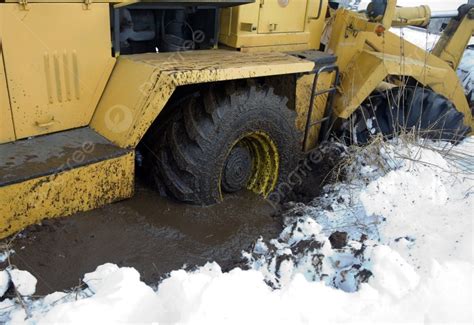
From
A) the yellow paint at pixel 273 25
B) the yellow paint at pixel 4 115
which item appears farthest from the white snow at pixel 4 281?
the yellow paint at pixel 273 25

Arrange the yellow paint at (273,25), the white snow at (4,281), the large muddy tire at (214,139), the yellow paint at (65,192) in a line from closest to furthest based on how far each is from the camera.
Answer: the white snow at (4,281) → the yellow paint at (65,192) → the large muddy tire at (214,139) → the yellow paint at (273,25)

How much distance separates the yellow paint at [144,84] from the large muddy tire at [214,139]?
0.72 ft

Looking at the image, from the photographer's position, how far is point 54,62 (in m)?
2.55

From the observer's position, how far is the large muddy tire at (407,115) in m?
4.38

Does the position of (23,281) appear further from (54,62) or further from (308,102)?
(308,102)

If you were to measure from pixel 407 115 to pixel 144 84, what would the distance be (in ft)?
9.16

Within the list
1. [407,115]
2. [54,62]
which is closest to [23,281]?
[54,62]

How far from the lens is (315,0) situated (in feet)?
12.9

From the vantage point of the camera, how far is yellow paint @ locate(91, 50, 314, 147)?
2.58 meters

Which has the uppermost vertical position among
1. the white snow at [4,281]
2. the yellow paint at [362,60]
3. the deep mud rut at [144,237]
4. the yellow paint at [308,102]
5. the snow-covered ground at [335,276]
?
the yellow paint at [362,60]

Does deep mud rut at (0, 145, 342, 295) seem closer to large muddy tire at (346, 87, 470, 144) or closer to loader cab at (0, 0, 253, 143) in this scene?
loader cab at (0, 0, 253, 143)

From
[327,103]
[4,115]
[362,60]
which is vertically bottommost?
[327,103]

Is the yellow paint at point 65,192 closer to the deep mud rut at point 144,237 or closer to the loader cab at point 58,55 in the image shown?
the deep mud rut at point 144,237

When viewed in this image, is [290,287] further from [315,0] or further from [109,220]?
[315,0]
